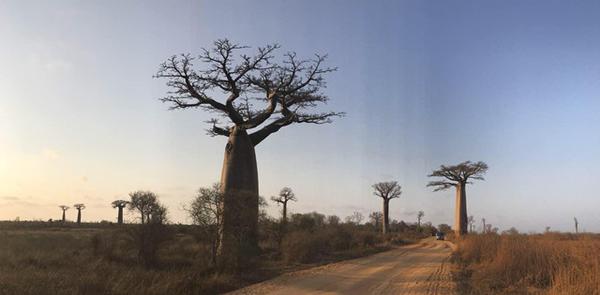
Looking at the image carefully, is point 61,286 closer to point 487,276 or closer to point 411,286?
point 411,286

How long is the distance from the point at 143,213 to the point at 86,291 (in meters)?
8.75

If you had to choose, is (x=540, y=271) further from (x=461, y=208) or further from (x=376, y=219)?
(x=376, y=219)

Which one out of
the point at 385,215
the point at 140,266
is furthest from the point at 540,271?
the point at 385,215

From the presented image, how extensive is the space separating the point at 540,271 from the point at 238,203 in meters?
8.96

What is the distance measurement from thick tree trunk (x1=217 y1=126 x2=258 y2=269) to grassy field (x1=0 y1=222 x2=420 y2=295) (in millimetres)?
532

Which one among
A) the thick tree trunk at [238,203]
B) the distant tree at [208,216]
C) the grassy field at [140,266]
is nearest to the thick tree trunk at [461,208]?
the grassy field at [140,266]

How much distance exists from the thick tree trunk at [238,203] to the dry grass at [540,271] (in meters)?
6.57

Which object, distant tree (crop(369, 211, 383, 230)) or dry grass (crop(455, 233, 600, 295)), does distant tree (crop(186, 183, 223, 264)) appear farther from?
distant tree (crop(369, 211, 383, 230))

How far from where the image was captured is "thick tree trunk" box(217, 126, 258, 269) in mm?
16062

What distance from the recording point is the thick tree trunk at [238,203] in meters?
16.1

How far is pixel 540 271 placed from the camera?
39.0ft

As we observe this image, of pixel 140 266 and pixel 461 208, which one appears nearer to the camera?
pixel 140 266

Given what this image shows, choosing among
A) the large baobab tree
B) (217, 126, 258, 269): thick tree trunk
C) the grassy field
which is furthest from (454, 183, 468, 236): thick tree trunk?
(217, 126, 258, 269): thick tree trunk

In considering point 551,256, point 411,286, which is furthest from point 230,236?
point 551,256
